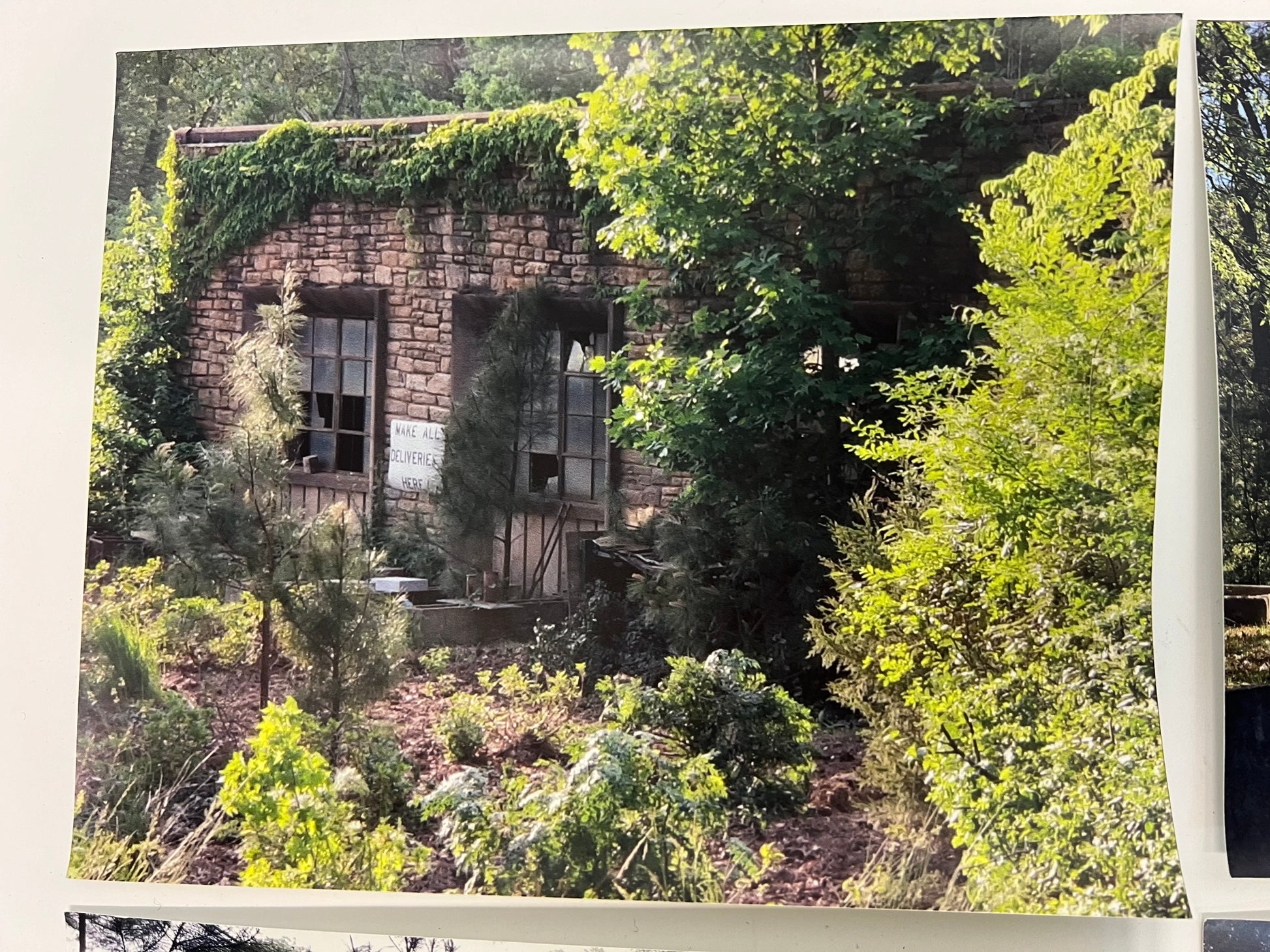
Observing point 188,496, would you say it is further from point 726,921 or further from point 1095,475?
point 1095,475

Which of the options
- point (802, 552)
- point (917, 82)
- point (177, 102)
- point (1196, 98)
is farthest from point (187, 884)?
point (1196, 98)

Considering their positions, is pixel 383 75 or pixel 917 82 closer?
pixel 917 82

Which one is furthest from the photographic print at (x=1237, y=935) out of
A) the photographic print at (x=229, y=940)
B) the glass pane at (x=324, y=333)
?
the glass pane at (x=324, y=333)

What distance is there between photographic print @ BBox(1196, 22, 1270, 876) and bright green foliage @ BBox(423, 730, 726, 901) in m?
1.48

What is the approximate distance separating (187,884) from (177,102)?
2.54 meters

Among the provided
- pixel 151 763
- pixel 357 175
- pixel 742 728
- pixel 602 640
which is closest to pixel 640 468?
pixel 602 640

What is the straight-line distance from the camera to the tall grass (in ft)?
10.5

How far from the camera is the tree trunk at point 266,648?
3152 millimetres

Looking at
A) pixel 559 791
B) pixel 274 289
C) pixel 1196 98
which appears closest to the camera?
pixel 1196 98

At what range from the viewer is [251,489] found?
319cm

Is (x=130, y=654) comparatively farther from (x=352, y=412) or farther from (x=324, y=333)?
(x=324, y=333)

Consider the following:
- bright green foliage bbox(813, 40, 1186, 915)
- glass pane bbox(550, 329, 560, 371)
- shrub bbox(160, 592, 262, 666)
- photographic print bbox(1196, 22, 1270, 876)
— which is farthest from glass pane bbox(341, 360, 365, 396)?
photographic print bbox(1196, 22, 1270, 876)

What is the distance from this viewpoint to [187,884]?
10.4 feet

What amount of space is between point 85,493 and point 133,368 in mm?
449
